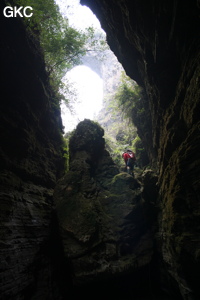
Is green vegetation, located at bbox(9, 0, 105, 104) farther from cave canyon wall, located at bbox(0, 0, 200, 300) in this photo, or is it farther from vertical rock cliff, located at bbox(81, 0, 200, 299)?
vertical rock cliff, located at bbox(81, 0, 200, 299)

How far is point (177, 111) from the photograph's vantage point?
595 centimetres

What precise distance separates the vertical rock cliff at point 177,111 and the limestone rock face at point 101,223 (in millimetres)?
1063

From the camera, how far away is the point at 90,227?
6.96 meters

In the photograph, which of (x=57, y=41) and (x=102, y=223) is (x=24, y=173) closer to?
(x=102, y=223)

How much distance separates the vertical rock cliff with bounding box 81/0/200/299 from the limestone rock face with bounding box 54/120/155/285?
1.06 m

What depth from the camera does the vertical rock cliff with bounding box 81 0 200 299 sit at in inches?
180

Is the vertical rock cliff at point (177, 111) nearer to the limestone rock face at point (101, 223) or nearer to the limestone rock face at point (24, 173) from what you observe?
the limestone rock face at point (101, 223)

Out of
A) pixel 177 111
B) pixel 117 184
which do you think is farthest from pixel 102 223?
pixel 177 111

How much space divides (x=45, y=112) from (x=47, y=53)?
3964mm

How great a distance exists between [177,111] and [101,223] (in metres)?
5.52

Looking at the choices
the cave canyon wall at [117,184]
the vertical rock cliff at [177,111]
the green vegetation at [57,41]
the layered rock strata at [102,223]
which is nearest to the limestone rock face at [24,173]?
the cave canyon wall at [117,184]

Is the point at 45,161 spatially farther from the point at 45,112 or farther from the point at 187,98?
the point at 187,98

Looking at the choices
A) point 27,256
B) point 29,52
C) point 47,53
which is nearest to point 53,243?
point 27,256

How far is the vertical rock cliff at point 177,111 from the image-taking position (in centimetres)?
457
